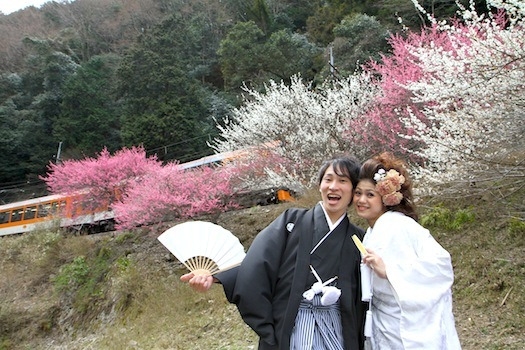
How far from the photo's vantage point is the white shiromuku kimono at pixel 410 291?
1.70 metres

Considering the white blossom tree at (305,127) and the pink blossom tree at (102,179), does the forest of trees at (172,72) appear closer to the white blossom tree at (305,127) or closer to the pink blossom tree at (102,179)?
the pink blossom tree at (102,179)

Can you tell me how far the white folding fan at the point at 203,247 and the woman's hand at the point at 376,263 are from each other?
0.57 metres

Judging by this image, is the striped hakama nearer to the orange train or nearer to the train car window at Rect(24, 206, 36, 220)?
the orange train

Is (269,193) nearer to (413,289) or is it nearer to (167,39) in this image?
(413,289)

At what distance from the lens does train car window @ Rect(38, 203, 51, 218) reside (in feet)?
47.3

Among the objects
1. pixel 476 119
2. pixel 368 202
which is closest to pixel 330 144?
pixel 476 119

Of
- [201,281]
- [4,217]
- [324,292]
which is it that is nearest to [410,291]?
[324,292]

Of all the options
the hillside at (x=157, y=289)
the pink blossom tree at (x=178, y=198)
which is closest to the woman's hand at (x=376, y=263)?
the hillside at (x=157, y=289)

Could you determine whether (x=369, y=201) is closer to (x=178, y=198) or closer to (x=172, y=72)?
(x=178, y=198)

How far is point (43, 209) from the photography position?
581 inches

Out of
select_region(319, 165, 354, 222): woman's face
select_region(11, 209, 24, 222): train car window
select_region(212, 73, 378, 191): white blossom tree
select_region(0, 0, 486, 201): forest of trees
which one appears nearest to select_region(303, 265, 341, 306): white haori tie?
select_region(319, 165, 354, 222): woman's face

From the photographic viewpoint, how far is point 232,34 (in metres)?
19.3

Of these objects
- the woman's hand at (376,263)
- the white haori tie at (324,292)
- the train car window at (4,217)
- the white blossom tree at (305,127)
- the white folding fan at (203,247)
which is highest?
the white folding fan at (203,247)

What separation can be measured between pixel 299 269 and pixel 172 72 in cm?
1860
